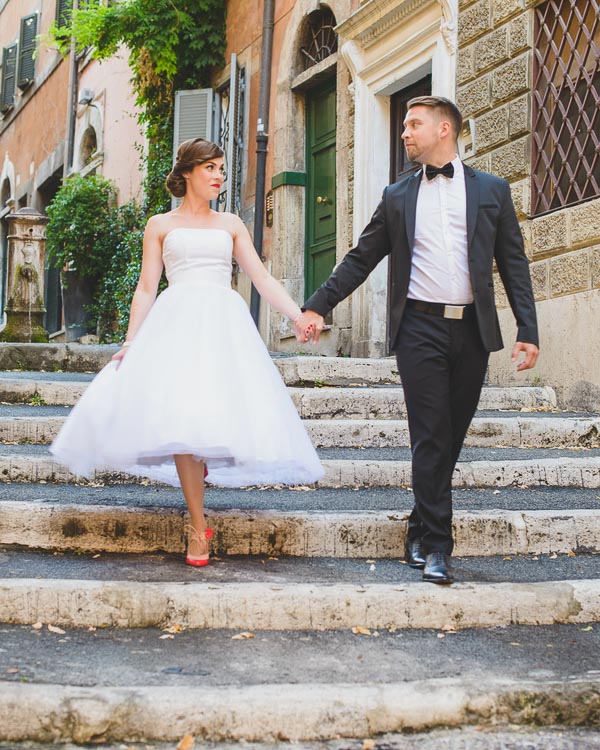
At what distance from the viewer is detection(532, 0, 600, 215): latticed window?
748cm

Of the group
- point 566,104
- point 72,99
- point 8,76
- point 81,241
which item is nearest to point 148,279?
point 566,104

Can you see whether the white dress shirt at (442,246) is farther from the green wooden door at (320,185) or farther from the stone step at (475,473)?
the green wooden door at (320,185)

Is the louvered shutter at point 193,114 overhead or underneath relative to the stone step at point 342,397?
overhead

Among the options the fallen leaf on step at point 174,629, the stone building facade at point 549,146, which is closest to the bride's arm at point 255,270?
the fallen leaf on step at point 174,629

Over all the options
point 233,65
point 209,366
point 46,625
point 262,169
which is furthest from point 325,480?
point 233,65

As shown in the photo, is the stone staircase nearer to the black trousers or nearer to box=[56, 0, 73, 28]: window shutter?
the black trousers

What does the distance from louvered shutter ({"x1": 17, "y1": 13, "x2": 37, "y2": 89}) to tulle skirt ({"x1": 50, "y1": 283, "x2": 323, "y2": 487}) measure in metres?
21.9

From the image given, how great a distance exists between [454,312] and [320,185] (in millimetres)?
8236

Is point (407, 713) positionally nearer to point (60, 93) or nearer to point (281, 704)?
point (281, 704)

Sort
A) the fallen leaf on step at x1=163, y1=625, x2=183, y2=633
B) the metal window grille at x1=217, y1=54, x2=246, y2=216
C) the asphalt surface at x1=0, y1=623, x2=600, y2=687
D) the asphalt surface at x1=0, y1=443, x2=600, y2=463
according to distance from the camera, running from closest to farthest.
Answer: the asphalt surface at x1=0, y1=623, x2=600, y2=687 → the fallen leaf on step at x1=163, y1=625, x2=183, y2=633 → the asphalt surface at x1=0, y1=443, x2=600, y2=463 → the metal window grille at x1=217, y1=54, x2=246, y2=216

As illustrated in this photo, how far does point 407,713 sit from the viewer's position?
3.06 meters

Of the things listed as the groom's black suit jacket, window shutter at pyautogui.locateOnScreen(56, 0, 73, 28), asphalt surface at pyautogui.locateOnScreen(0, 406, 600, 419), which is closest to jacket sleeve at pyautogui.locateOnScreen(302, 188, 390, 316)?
the groom's black suit jacket

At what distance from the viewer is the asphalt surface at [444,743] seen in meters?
2.95

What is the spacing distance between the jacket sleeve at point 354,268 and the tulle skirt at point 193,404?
31cm
